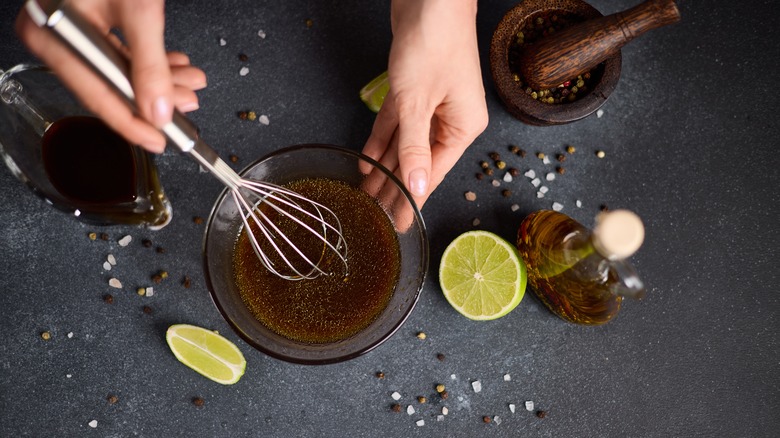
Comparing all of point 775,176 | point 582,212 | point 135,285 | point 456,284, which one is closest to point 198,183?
point 135,285

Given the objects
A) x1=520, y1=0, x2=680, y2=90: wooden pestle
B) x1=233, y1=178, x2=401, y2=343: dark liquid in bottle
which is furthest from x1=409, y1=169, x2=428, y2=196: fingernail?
x1=520, y1=0, x2=680, y2=90: wooden pestle

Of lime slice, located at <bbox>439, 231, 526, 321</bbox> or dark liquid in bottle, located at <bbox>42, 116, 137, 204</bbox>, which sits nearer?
dark liquid in bottle, located at <bbox>42, 116, 137, 204</bbox>

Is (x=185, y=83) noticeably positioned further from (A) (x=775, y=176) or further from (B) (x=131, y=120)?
(A) (x=775, y=176)

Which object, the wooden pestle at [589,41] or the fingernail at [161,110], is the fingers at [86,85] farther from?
the wooden pestle at [589,41]

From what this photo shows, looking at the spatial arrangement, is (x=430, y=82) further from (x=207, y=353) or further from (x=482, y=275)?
(x=207, y=353)

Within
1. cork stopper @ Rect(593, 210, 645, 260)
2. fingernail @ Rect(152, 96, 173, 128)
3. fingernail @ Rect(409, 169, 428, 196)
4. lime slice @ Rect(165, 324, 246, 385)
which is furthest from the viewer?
lime slice @ Rect(165, 324, 246, 385)

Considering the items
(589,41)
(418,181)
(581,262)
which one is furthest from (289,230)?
(589,41)

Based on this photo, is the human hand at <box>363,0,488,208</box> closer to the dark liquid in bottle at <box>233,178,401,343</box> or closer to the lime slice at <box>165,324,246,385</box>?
the dark liquid in bottle at <box>233,178,401,343</box>
